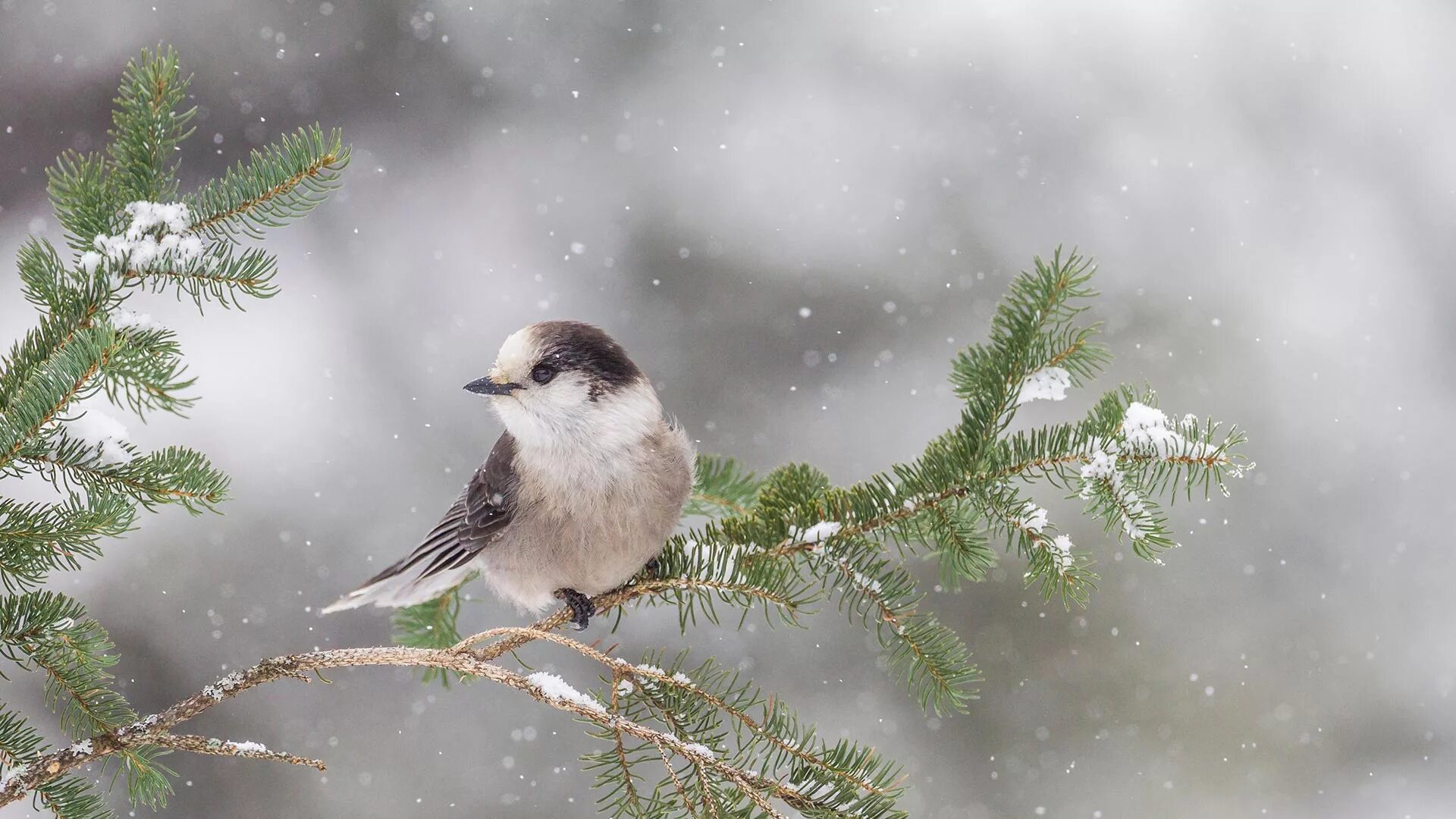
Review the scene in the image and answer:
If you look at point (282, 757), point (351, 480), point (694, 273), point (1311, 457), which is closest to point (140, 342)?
point (282, 757)

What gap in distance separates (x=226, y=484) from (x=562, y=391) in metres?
0.90

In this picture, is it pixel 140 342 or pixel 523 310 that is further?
pixel 523 310

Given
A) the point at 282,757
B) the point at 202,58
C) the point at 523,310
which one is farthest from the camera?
the point at 523,310

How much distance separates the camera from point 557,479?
2334mm

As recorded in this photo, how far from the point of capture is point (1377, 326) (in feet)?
15.5

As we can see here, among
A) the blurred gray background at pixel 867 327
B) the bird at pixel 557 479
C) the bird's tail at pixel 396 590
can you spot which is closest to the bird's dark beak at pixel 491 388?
the bird at pixel 557 479

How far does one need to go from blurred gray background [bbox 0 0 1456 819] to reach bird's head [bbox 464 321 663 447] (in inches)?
76.4

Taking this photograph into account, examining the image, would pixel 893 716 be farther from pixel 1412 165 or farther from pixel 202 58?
pixel 202 58

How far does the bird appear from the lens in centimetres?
225

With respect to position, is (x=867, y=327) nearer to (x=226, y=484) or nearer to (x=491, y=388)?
(x=491, y=388)

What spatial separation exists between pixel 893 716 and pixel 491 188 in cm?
294

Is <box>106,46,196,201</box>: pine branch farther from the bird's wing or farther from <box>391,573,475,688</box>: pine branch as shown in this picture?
<box>391,573,475,688</box>: pine branch

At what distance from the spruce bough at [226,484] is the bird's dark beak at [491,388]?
70 cm

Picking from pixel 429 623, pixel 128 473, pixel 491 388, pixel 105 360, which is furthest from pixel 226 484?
pixel 429 623
